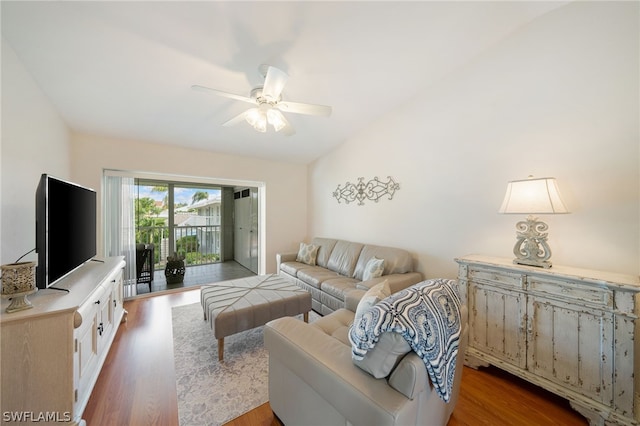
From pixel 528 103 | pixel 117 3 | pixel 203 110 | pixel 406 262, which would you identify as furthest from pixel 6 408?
pixel 528 103

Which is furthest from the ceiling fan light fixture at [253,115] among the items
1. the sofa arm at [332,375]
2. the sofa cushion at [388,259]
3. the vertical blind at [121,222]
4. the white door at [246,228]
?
the white door at [246,228]

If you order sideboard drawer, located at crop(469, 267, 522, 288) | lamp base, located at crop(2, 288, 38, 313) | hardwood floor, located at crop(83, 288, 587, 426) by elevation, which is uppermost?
lamp base, located at crop(2, 288, 38, 313)

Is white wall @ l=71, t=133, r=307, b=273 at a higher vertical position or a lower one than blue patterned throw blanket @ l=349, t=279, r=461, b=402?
higher

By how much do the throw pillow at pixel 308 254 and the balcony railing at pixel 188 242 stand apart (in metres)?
3.23

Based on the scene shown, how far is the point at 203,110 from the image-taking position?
276 centimetres

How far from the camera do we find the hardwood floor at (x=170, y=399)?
4.97ft

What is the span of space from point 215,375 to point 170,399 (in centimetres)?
33

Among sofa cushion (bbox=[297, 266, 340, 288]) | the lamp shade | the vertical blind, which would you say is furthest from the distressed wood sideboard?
the vertical blind

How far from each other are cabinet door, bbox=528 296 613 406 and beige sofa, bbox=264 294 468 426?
75 centimetres

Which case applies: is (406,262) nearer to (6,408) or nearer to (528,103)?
(528,103)

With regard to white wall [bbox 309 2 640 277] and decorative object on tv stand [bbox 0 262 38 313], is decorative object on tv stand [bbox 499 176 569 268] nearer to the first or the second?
white wall [bbox 309 2 640 277]

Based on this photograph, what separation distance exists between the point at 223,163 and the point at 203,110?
4.21 ft

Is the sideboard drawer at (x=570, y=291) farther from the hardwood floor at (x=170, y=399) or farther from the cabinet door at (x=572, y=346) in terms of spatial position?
the hardwood floor at (x=170, y=399)

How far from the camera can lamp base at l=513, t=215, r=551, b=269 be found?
180 centimetres
